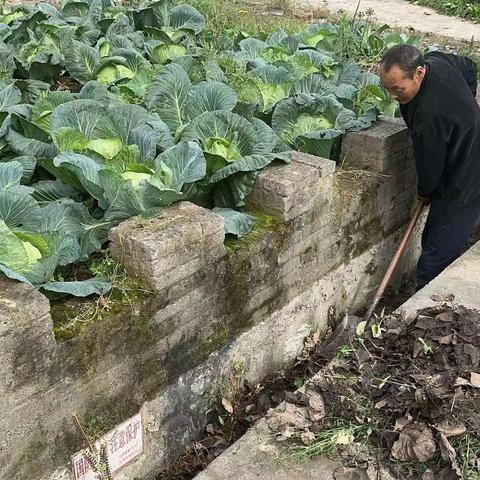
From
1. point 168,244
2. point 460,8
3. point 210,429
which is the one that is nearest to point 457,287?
point 210,429

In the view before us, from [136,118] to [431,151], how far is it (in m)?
1.95

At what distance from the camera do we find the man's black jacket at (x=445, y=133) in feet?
14.2

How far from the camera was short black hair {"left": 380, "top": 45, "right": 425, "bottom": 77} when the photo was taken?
4.23 m

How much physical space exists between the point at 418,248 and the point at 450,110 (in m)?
1.56

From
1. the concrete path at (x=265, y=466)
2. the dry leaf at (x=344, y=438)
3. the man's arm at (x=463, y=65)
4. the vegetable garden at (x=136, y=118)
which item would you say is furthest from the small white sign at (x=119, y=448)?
the man's arm at (x=463, y=65)

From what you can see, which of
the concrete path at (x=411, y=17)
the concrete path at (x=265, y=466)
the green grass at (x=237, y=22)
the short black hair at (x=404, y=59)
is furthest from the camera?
the concrete path at (x=411, y=17)

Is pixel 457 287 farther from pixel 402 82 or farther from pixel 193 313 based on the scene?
pixel 193 313

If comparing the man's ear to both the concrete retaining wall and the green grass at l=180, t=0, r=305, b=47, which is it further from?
the green grass at l=180, t=0, r=305, b=47

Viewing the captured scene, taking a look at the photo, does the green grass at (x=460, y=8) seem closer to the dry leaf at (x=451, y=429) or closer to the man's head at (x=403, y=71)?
the man's head at (x=403, y=71)

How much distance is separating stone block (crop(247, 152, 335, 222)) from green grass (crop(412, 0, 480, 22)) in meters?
9.22

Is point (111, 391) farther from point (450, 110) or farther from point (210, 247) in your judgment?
point (450, 110)

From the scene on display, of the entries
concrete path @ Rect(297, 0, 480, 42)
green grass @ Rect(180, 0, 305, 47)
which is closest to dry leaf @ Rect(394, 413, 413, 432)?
green grass @ Rect(180, 0, 305, 47)

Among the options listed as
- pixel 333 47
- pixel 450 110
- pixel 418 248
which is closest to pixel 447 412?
pixel 450 110

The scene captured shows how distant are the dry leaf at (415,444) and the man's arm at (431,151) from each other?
6.74 feet
